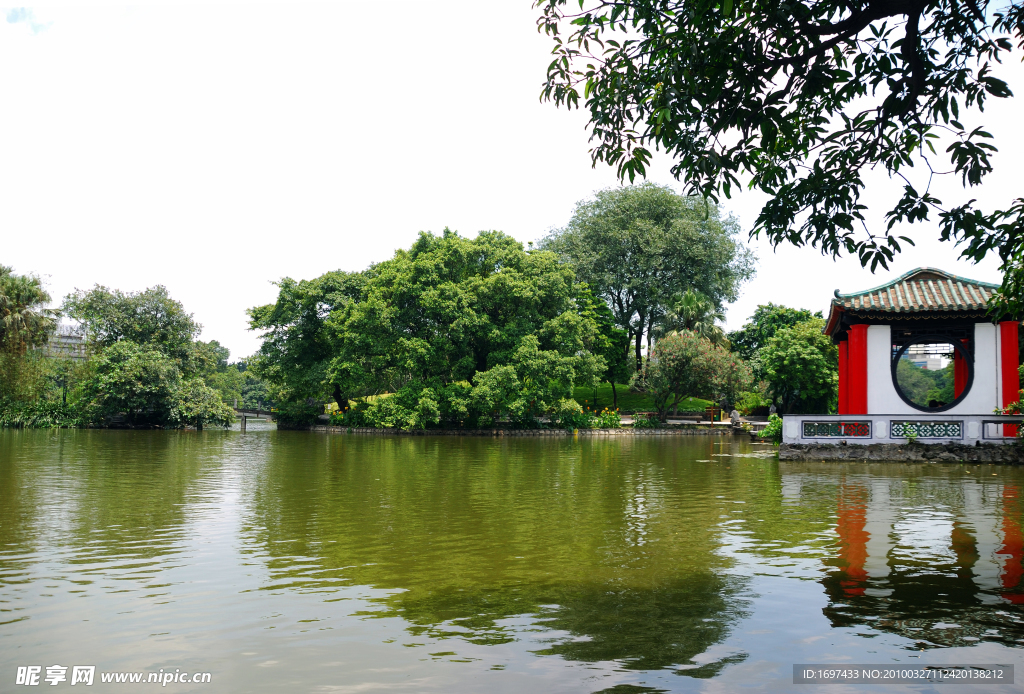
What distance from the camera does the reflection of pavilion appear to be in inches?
227

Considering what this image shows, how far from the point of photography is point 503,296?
41.7 m

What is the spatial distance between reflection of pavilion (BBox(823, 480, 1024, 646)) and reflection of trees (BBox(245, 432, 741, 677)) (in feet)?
3.99

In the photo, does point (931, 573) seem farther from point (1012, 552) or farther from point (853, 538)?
point (853, 538)

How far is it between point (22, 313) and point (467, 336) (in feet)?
86.9

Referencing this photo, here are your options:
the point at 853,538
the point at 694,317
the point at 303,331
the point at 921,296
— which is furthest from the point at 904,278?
the point at 303,331

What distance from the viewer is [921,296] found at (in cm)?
2267

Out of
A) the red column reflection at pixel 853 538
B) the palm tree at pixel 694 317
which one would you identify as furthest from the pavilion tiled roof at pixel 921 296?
the palm tree at pixel 694 317

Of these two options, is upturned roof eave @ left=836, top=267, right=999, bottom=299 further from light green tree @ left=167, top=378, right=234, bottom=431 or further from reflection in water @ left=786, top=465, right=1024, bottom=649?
light green tree @ left=167, top=378, right=234, bottom=431

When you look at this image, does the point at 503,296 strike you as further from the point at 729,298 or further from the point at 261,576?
the point at 261,576

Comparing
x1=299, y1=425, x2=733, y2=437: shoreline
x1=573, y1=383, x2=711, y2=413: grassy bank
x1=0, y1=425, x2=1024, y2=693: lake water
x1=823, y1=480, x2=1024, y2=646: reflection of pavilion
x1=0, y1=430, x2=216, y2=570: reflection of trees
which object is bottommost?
x1=299, y1=425, x2=733, y2=437: shoreline

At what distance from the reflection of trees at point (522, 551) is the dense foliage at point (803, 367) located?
2677cm

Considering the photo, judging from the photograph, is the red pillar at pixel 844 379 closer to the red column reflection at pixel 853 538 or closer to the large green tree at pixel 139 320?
the red column reflection at pixel 853 538

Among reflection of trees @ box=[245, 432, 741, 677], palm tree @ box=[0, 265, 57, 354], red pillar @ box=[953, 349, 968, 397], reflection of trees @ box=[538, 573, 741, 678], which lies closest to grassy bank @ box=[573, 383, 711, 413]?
red pillar @ box=[953, 349, 968, 397]

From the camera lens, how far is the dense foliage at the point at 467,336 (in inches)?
1592
